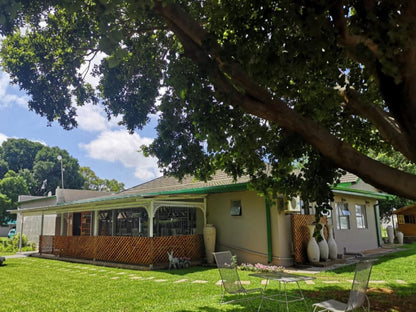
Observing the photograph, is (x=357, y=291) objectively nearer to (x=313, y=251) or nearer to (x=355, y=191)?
(x=313, y=251)

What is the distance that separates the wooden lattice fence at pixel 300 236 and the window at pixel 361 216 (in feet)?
17.6

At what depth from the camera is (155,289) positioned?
26.5 feet

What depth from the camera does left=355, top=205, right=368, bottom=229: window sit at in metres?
16.5

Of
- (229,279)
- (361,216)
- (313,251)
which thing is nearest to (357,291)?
(229,279)

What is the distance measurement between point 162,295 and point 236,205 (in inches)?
243

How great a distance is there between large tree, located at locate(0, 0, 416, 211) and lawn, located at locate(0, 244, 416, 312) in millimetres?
2833

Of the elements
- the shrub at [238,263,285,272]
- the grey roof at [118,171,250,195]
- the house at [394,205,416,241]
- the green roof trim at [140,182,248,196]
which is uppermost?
the grey roof at [118,171,250,195]

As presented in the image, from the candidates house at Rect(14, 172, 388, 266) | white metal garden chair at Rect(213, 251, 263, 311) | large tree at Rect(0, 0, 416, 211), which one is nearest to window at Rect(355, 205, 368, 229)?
house at Rect(14, 172, 388, 266)

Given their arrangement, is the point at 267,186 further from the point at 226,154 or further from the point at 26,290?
the point at 26,290

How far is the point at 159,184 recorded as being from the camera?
62.5ft

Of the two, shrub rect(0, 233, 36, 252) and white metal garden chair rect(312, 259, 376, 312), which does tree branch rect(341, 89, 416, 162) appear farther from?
shrub rect(0, 233, 36, 252)

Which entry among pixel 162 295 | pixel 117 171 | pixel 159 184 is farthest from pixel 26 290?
pixel 117 171

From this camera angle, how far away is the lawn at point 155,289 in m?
6.52

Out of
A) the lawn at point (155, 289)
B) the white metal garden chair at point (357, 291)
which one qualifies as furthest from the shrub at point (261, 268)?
the white metal garden chair at point (357, 291)
